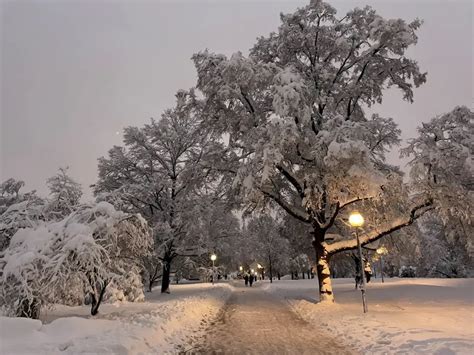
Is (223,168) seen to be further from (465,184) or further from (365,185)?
(465,184)

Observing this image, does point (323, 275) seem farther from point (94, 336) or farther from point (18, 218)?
point (18, 218)

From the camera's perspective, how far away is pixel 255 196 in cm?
1628

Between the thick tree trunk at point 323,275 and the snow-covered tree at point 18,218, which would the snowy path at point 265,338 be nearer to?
the thick tree trunk at point 323,275

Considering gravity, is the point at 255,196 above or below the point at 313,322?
above

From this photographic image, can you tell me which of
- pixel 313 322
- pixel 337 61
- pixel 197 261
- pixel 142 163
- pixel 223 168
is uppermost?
pixel 337 61

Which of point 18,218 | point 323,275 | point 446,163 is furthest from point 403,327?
point 18,218

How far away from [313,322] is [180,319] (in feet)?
14.9

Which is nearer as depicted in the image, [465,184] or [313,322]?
[313,322]

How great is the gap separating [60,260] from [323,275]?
12.0 metres

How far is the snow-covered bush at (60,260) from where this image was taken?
11.0m

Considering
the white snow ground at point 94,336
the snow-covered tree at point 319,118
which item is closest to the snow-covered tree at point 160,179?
the snow-covered tree at point 319,118

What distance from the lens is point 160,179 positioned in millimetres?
29469

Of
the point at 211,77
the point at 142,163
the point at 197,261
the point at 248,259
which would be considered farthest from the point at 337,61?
the point at 248,259

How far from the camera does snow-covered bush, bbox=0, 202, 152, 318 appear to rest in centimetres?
1101
